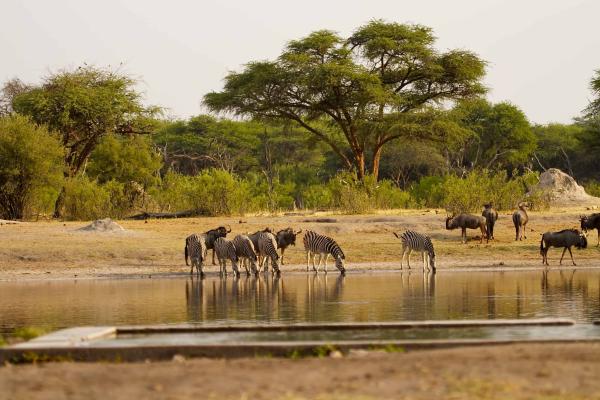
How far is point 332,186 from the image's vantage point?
4009 cm

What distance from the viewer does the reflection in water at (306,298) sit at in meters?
15.6

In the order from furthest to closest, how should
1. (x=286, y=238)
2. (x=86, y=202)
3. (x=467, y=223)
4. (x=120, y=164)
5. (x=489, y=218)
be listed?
(x=120, y=164)
(x=86, y=202)
(x=489, y=218)
(x=467, y=223)
(x=286, y=238)

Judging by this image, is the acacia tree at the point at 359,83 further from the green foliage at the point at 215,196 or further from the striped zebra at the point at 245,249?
the striped zebra at the point at 245,249

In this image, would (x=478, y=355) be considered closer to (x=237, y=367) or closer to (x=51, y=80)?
(x=237, y=367)

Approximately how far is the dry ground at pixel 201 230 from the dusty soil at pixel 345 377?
56.3ft

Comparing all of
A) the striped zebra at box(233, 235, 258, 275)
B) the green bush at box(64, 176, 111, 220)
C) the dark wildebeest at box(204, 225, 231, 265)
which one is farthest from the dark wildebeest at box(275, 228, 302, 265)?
the green bush at box(64, 176, 111, 220)

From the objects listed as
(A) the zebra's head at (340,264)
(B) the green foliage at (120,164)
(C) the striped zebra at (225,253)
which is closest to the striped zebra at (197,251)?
(C) the striped zebra at (225,253)

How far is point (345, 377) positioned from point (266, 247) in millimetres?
17302

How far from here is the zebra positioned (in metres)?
25.7

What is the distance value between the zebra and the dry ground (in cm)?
104

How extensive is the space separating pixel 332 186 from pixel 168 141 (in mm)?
29416

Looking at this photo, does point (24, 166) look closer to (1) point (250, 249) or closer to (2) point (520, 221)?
(1) point (250, 249)

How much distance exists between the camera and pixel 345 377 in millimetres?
8758

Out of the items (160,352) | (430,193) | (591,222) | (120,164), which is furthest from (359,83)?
(160,352)
